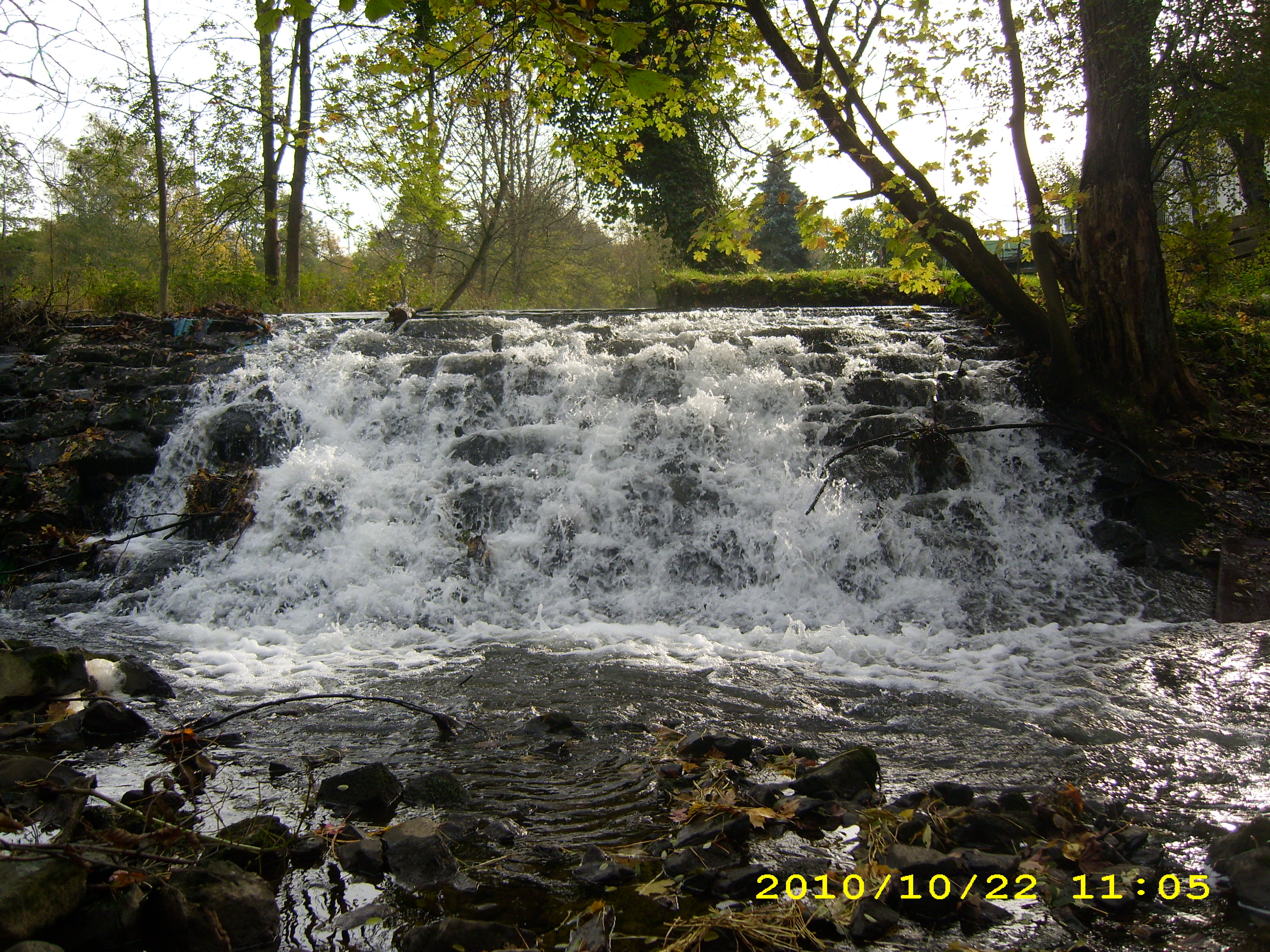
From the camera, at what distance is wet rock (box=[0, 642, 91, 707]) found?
368cm

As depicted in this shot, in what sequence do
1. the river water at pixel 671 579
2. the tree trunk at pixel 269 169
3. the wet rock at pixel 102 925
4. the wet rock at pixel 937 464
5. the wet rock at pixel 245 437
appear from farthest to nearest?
the tree trunk at pixel 269 169 → the wet rock at pixel 245 437 → the wet rock at pixel 937 464 → the river water at pixel 671 579 → the wet rock at pixel 102 925

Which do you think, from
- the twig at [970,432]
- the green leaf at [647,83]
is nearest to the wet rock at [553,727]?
the green leaf at [647,83]

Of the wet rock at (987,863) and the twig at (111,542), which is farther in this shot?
the twig at (111,542)

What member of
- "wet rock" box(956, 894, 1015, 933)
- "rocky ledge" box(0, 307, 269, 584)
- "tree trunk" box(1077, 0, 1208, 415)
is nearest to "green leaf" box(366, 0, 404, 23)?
"wet rock" box(956, 894, 1015, 933)

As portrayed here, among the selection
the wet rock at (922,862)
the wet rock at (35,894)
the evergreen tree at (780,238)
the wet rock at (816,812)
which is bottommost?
the wet rock at (816,812)

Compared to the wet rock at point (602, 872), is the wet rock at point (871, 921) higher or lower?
higher

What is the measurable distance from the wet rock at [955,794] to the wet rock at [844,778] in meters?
0.25

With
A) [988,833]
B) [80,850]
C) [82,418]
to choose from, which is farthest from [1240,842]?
[82,418]

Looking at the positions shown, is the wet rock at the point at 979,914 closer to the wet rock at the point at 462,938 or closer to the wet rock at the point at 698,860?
the wet rock at the point at 698,860

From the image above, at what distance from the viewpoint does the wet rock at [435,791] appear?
9.53 ft

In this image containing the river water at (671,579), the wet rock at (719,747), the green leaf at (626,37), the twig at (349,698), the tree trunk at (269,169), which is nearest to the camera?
the green leaf at (626,37)

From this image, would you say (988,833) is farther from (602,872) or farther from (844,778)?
(602,872)

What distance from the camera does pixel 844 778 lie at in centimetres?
292

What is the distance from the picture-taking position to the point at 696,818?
2713 mm
